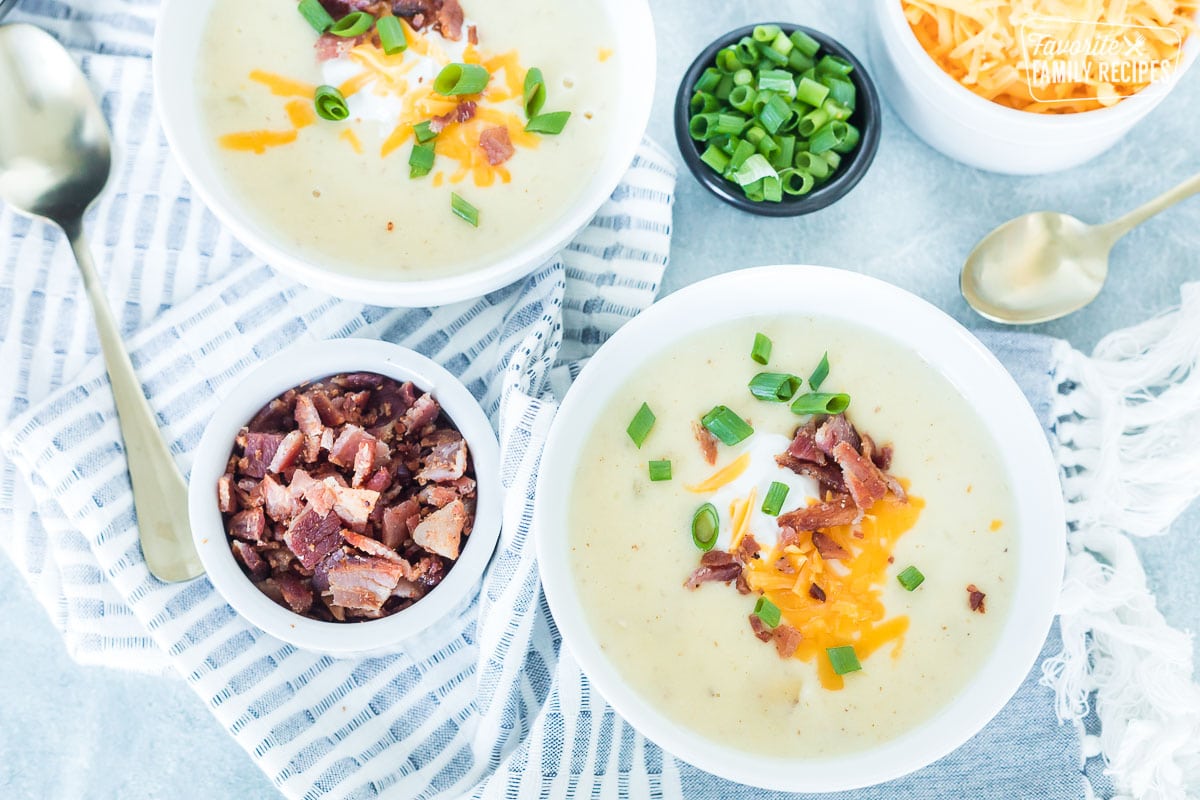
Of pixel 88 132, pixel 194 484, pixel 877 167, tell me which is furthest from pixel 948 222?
pixel 88 132

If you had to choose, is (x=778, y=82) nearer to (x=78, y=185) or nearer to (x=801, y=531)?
(x=801, y=531)

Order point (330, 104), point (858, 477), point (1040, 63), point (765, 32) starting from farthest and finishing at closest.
→ point (765, 32) → point (1040, 63) → point (330, 104) → point (858, 477)

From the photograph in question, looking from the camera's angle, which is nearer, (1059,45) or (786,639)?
(786,639)

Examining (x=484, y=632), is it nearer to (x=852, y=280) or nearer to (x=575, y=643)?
(x=575, y=643)

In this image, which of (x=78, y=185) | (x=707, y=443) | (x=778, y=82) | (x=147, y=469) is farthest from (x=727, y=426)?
(x=78, y=185)

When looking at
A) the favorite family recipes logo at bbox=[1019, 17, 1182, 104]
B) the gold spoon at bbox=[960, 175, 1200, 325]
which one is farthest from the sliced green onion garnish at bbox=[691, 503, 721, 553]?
the favorite family recipes logo at bbox=[1019, 17, 1182, 104]
